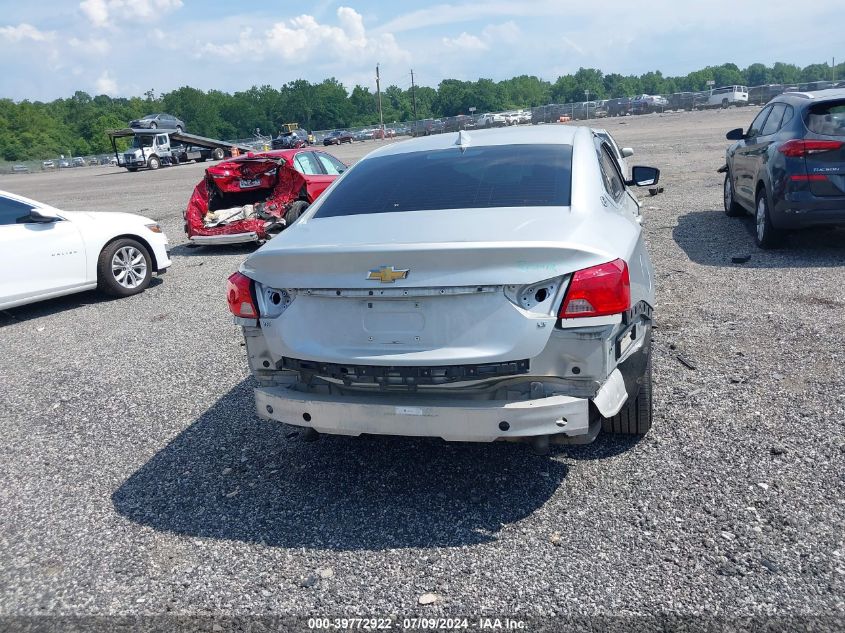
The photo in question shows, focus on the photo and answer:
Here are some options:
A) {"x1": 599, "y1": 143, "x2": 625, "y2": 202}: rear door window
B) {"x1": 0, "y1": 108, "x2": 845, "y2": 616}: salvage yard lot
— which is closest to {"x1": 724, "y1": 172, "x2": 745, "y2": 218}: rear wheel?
{"x1": 0, "y1": 108, "x2": 845, "y2": 616}: salvage yard lot

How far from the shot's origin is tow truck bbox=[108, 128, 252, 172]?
1758 inches

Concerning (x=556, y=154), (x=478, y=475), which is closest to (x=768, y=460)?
(x=478, y=475)

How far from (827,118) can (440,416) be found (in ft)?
21.9

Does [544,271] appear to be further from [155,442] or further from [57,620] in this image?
[155,442]

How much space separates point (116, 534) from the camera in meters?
3.55

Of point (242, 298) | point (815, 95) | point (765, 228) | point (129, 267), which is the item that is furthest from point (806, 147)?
point (129, 267)

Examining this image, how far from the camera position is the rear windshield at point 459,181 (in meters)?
3.81

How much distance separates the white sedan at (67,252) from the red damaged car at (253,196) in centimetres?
225

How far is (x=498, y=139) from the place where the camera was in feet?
15.1

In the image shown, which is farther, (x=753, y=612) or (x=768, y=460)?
(x=768, y=460)

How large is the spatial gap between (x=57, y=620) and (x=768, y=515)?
3106 mm

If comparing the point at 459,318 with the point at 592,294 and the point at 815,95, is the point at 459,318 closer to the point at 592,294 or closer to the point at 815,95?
the point at 592,294

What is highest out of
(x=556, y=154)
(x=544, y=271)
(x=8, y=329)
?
(x=556, y=154)

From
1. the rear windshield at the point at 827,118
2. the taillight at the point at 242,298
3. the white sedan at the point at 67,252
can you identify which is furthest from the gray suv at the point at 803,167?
the white sedan at the point at 67,252
